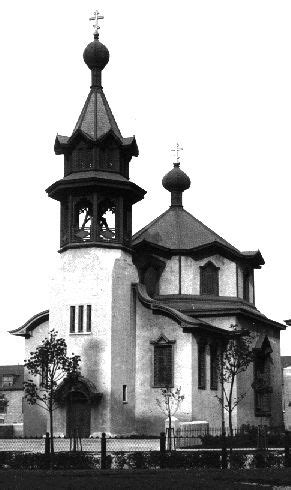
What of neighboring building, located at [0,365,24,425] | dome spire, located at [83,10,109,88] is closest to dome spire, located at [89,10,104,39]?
dome spire, located at [83,10,109,88]

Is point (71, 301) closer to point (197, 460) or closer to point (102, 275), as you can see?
point (102, 275)

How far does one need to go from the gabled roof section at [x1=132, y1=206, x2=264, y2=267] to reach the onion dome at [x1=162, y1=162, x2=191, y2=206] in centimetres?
65

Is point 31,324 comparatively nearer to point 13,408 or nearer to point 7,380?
point 13,408

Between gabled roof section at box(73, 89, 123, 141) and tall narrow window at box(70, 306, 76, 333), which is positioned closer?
tall narrow window at box(70, 306, 76, 333)

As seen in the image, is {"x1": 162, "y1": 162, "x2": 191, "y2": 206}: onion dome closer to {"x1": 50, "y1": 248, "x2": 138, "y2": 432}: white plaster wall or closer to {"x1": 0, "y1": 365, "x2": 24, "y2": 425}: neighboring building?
{"x1": 50, "y1": 248, "x2": 138, "y2": 432}: white plaster wall

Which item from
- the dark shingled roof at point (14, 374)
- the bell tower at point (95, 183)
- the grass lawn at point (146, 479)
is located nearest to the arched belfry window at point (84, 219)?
the bell tower at point (95, 183)

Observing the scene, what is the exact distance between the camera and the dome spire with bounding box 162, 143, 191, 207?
178 ft

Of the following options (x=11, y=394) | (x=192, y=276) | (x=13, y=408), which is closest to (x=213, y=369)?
(x=192, y=276)

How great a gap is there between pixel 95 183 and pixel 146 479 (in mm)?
23673

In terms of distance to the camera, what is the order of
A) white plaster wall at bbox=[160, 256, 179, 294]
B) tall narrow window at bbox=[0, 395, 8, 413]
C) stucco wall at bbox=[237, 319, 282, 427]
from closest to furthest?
stucco wall at bbox=[237, 319, 282, 427] < white plaster wall at bbox=[160, 256, 179, 294] < tall narrow window at bbox=[0, 395, 8, 413]

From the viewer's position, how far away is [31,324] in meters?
46.7

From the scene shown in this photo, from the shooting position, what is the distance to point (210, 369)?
4500 cm

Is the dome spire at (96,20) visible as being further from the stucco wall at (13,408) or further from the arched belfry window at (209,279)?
the stucco wall at (13,408)

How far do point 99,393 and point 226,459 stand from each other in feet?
55.8
